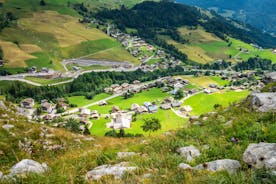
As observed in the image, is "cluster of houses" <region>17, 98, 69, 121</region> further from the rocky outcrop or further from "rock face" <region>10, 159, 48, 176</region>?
the rocky outcrop

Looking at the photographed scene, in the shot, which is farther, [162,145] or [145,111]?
[145,111]

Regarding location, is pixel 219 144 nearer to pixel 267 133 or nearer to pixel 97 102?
pixel 267 133

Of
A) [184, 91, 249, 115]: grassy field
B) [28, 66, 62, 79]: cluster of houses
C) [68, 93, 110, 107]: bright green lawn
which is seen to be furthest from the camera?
[28, 66, 62, 79]: cluster of houses

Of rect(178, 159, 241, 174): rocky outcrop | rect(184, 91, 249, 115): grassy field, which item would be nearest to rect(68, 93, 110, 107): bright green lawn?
rect(184, 91, 249, 115): grassy field

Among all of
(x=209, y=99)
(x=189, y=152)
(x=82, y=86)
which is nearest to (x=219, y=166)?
(x=189, y=152)

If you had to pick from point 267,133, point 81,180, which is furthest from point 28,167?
point 267,133

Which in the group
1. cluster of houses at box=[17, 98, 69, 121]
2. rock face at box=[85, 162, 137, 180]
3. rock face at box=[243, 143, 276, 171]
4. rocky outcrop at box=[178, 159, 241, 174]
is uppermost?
rock face at box=[243, 143, 276, 171]
